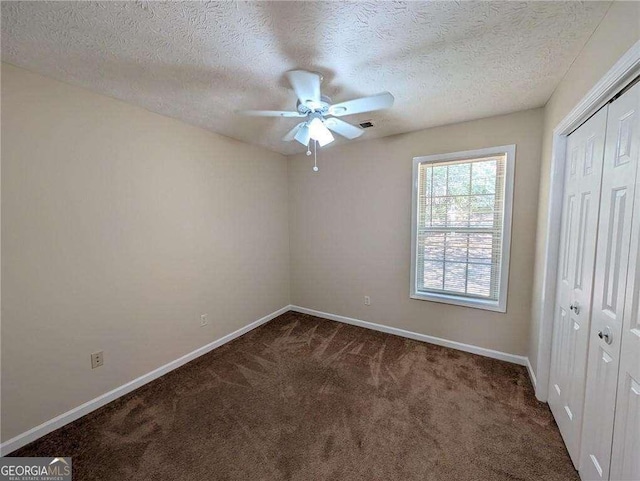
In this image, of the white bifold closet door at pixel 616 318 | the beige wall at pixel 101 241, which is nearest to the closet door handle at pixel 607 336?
the white bifold closet door at pixel 616 318

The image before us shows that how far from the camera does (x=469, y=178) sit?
2670 millimetres

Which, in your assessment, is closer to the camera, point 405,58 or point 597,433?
point 597,433

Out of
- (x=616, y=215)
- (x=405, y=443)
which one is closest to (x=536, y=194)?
(x=616, y=215)

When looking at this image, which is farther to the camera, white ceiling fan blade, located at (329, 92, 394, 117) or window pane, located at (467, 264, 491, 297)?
window pane, located at (467, 264, 491, 297)

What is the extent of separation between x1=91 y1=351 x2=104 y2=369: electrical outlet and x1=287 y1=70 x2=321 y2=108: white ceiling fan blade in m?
2.45

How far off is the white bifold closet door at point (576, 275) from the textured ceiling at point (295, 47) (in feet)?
1.80

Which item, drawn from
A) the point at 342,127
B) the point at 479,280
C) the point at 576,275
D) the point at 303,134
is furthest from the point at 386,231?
the point at 576,275

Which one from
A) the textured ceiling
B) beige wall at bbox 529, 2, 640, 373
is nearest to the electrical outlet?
the textured ceiling

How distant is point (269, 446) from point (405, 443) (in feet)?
2.89

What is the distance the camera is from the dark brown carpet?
150 centimetres

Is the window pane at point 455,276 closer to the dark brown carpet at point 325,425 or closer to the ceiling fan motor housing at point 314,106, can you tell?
the dark brown carpet at point 325,425

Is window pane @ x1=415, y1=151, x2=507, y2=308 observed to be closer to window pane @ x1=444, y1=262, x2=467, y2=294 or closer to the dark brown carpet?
window pane @ x1=444, y1=262, x2=467, y2=294

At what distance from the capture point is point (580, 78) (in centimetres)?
149

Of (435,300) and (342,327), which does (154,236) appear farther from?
(435,300)
